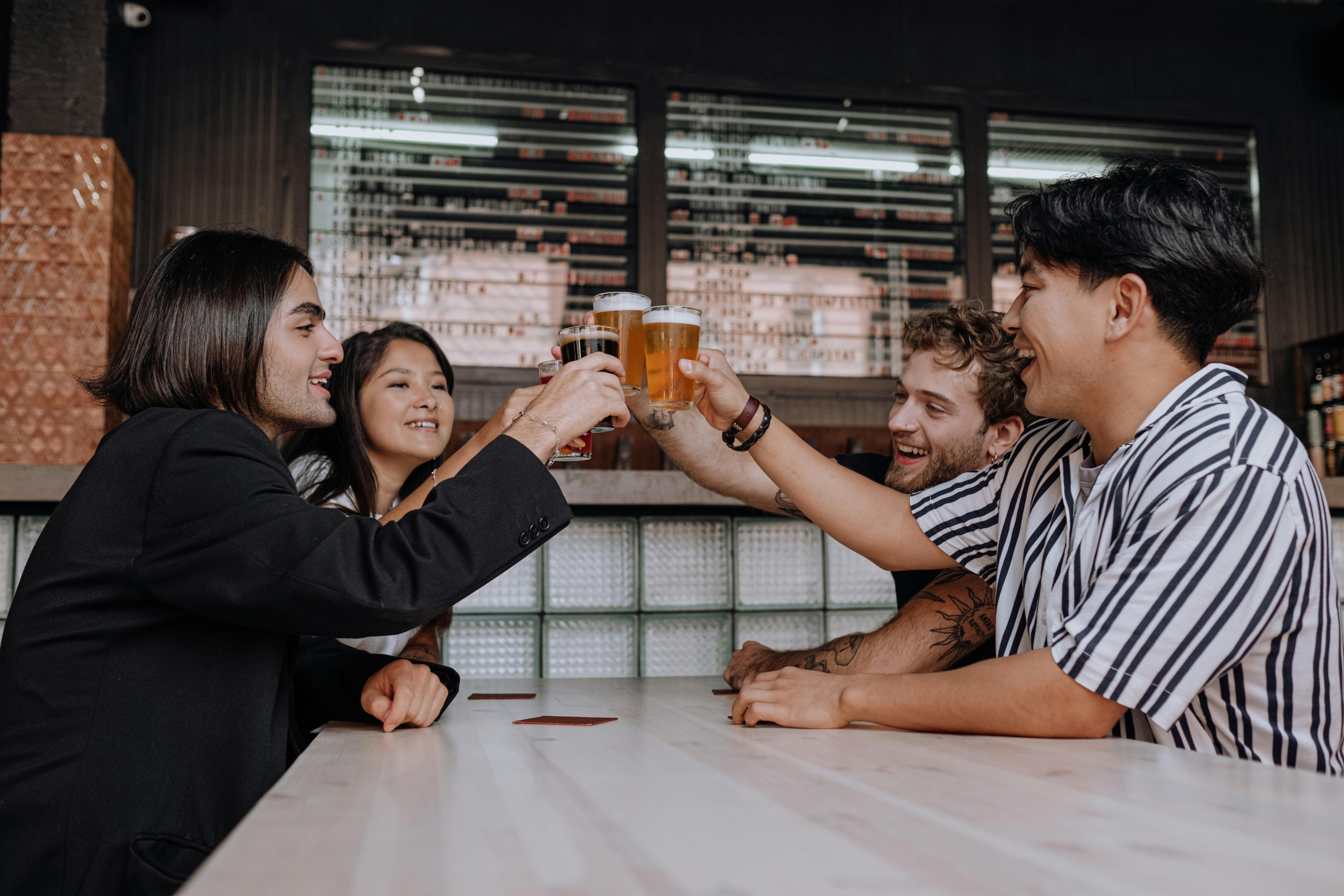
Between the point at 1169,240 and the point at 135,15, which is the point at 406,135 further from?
the point at 1169,240

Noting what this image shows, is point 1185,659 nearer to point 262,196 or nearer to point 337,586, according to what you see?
point 337,586

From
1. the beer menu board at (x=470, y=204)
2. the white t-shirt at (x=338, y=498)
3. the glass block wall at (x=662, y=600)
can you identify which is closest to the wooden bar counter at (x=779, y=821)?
the white t-shirt at (x=338, y=498)

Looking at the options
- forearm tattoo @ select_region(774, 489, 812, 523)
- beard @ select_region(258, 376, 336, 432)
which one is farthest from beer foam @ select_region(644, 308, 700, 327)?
forearm tattoo @ select_region(774, 489, 812, 523)

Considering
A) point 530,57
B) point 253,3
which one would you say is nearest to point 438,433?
point 530,57

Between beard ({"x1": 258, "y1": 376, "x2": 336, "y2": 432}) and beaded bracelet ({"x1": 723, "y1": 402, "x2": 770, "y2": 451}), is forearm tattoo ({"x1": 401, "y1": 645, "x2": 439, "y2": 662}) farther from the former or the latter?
beaded bracelet ({"x1": 723, "y1": 402, "x2": 770, "y2": 451})

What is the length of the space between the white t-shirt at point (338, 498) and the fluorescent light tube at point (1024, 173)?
3.15 metres

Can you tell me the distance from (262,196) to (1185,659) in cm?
361

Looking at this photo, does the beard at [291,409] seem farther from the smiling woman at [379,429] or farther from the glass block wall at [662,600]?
the glass block wall at [662,600]

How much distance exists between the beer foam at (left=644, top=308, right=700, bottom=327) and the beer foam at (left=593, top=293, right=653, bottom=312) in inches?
0.6

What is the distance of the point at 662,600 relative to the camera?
257cm

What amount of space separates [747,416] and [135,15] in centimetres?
317

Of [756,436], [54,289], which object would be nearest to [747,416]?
[756,436]

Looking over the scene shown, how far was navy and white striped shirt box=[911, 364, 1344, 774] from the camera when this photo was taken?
1067 mm

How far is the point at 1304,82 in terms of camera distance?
4.59 metres
